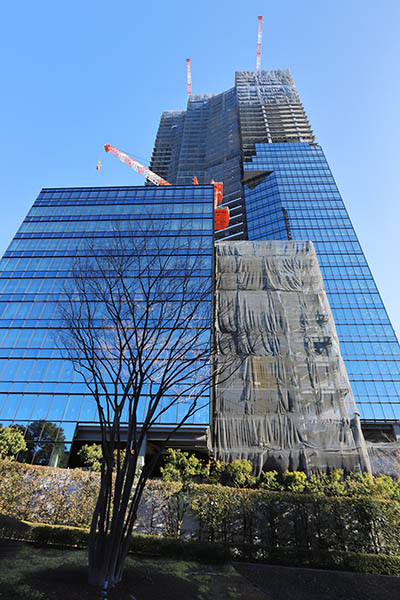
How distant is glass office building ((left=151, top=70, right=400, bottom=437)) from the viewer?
3725 cm

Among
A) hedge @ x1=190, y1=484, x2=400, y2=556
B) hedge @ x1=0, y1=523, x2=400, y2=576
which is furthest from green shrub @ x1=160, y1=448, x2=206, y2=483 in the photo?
hedge @ x1=0, y1=523, x2=400, y2=576

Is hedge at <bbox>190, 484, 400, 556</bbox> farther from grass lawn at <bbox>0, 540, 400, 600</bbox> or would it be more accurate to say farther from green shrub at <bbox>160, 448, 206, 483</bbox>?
green shrub at <bbox>160, 448, 206, 483</bbox>

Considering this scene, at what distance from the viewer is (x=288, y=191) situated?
56.6 meters

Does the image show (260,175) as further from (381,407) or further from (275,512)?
(275,512)

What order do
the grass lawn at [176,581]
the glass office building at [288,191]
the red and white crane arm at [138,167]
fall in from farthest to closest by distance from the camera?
the red and white crane arm at [138,167] < the glass office building at [288,191] < the grass lawn at [176,581]

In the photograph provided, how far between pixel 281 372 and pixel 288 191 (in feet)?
146

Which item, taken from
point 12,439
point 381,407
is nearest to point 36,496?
point 12,439

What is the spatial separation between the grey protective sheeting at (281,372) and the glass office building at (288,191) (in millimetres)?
16585

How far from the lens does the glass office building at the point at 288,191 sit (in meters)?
37.2

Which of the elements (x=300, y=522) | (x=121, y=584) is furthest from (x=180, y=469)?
(x=121, y=584)

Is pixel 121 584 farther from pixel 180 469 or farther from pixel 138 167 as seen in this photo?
pixel 138 167

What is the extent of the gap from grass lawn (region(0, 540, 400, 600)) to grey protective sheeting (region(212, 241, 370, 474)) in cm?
734

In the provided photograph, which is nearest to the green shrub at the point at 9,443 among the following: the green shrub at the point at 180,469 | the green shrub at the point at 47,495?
the green shrub at the point at 47,495

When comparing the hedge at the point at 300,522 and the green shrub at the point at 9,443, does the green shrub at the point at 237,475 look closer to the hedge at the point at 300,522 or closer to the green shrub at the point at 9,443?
the hedge at the point at 300,522
